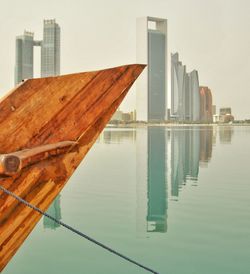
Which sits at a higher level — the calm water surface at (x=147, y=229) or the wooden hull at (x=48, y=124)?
the wooden hull at (x=48, y=124)

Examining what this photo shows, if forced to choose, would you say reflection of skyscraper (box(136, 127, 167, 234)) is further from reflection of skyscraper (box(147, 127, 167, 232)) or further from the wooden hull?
the wooden hull

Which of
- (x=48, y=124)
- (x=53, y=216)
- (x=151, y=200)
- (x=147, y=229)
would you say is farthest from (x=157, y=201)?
(x=48, y=124)

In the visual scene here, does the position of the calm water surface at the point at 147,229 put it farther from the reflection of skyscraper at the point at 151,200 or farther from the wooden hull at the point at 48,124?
the wooden hull at the point at 48,124

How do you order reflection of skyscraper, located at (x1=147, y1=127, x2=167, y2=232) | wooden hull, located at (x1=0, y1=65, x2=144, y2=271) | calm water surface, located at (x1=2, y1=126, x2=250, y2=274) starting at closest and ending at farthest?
wooden hull, located at (x1=0, y1=65, x2=144, y2=271) → calm water surface, located at (x1=2, y1=126, x2=250, y2=274) → reflection of skyscraper, located at (x1=147, y1=127, x2=167, y2=232)

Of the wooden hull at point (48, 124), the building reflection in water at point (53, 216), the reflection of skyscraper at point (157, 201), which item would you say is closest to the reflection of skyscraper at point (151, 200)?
the reflection of skyscraper at point (157, 201)

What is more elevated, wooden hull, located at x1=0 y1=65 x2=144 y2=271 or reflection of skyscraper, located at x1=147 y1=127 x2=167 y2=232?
wooden hull, located at x1=0 y1=65 x2=144 y2=271

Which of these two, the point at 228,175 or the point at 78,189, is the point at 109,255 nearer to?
the point at 78,189

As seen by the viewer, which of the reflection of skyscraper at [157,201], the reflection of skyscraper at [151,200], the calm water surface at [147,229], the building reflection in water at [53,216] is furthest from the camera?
the reflection of skyscraper at [157,201]

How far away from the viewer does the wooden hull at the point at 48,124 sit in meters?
3.97

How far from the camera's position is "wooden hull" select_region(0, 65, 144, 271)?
397 centimetres

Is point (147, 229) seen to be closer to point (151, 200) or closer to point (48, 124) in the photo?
point (151, 200)

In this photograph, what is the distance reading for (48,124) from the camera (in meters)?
4.11

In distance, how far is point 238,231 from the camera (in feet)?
49.6

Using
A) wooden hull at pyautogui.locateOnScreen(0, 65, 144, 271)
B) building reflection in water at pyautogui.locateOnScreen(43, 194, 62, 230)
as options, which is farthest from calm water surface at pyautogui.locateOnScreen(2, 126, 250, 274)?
wooden hull at pyautogui.locateOnScreen(0, 65, 144, 271)
